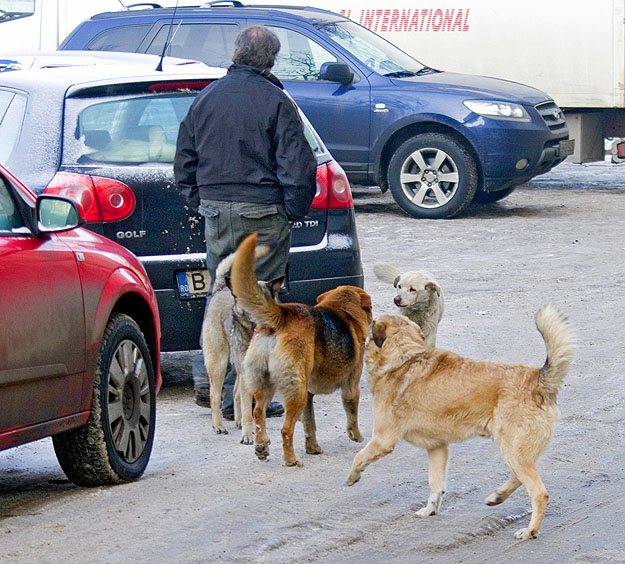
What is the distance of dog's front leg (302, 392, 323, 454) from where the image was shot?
19.6ft

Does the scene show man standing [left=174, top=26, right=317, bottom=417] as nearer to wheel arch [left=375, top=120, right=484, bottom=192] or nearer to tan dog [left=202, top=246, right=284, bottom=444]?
tan dog [left=202, top=246, right=284, bottom=444]

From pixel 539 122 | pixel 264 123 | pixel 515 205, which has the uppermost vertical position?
pixel 264 123

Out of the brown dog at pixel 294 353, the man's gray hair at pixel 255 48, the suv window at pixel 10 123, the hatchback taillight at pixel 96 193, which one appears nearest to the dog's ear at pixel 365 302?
the brown dog at pixel 294 353

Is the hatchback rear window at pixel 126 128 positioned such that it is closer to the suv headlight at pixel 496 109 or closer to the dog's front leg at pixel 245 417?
the dog's front leg at pixel 245 417

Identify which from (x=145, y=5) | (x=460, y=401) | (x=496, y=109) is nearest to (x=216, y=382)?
(x=460, y=401)

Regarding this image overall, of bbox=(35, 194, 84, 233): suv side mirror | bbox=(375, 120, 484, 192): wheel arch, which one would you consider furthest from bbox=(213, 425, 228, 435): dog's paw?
bbox=(375, 120, 484, 192): wheel arch

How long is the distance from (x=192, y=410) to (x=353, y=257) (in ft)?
3.98

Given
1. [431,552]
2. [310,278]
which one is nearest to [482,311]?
[310,278]

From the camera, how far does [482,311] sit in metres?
9.48

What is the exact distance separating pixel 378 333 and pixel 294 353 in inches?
19.9

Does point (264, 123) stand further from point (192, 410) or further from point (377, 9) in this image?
point (377, 9)

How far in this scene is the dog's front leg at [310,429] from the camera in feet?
19.6

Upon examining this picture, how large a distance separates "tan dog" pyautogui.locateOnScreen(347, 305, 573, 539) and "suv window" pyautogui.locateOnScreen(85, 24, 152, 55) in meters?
10.1

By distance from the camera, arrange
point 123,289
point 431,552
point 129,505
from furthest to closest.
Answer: point 123,289
point 129,505
point 431,552
